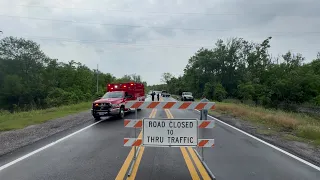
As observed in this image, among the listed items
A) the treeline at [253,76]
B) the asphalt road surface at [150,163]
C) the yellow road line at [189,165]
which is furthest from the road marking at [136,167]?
the treeline at [253,76]

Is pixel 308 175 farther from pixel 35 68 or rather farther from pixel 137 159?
pixel 35 68

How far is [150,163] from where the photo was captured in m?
6.49

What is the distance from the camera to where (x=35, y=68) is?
2574 inches

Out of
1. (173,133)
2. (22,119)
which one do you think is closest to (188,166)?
(173,133)

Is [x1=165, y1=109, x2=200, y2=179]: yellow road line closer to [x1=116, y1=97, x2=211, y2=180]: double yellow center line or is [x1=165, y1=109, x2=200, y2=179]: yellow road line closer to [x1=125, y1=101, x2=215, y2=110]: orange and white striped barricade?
[x1=116, y1=97, x2=211, y2=180]: double yellow center line

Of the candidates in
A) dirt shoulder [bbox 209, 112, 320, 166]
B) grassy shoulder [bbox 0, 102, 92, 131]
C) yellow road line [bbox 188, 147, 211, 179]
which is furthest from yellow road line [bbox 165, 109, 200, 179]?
grassy shoulder [bbox 0, 102, 92, 131]

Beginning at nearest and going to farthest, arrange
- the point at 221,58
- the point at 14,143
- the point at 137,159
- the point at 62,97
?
the point at 137,159 → the point at 14,143 → the point at 62,97 → the point at 221,58

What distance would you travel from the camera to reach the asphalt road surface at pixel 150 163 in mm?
5605

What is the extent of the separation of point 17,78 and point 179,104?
204ft

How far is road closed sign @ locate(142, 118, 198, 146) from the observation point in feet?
20.6

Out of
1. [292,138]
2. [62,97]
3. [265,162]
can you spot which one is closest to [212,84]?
[62,97]

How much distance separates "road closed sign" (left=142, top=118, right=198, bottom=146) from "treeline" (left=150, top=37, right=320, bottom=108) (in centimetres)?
4584

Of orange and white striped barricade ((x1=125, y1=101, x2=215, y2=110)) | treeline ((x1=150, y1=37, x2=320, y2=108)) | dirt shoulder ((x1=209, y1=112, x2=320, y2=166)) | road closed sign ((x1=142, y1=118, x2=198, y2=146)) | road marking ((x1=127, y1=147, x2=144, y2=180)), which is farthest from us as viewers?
treeline ((x1=150, y1=37, x2=320, y2=108))

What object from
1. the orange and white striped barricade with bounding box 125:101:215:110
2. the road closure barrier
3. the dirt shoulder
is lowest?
the dirt shoulder
